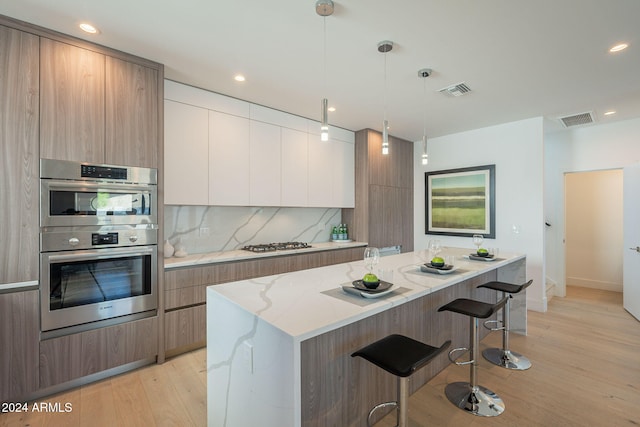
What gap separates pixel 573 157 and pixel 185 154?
5641mm

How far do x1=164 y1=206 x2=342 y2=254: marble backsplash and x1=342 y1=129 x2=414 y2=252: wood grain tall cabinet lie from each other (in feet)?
1.99

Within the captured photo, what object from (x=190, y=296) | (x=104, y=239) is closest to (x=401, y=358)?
(x=190, y=296)

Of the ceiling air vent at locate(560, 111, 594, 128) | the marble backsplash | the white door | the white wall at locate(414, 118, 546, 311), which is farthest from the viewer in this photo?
the white wall at locate(414, 118, 546, 311)

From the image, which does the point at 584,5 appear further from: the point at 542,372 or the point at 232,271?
the point at 232,271

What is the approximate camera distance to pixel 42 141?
2.14 m

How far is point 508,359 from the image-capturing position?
271 centimetres

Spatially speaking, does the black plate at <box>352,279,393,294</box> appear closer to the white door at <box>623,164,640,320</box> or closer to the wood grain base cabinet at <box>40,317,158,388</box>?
the wood grain base cabinet at <box>40,317,158,388</box>

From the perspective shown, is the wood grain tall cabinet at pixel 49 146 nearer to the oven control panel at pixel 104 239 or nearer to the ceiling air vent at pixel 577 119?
the oven control panel at pixel 104 239

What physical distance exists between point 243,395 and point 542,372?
262cm

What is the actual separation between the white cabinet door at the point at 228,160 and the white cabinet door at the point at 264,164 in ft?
0.26

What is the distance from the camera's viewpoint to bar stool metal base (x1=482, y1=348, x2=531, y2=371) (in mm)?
2637

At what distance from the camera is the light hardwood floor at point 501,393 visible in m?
1.96

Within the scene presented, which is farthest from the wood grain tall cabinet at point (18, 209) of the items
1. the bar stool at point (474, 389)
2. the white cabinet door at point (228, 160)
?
the bar stool at point (474, 389)

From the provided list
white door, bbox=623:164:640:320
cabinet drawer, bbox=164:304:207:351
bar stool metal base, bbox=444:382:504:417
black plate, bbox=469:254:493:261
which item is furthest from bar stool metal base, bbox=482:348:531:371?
cabinet drawer, bbox=164:304:207:351
